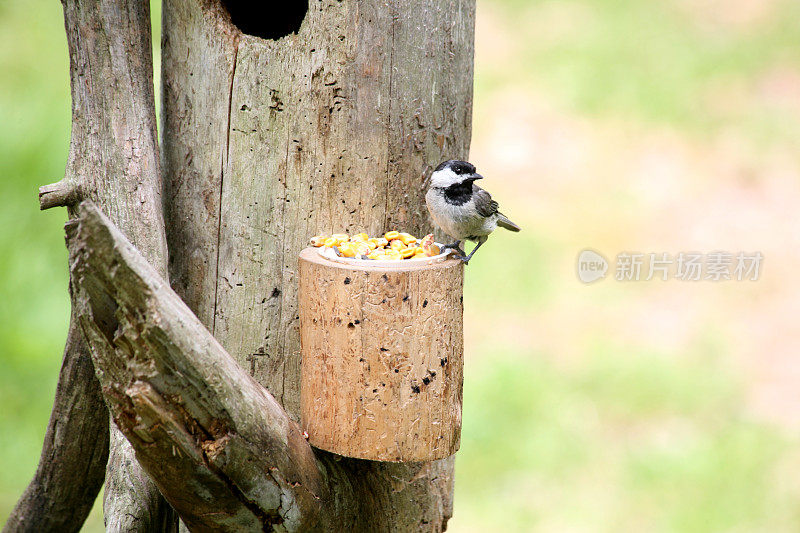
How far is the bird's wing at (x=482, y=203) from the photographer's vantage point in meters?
2.79

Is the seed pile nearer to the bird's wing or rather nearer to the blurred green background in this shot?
the bird's wing

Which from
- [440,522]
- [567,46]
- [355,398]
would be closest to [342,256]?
[355,398]

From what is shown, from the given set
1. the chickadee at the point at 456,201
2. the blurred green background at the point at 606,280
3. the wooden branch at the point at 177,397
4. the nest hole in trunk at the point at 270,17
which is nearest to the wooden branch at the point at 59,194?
the wooden branch at the point at 177,397

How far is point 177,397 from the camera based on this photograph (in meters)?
2.06

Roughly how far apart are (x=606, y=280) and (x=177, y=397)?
493cm

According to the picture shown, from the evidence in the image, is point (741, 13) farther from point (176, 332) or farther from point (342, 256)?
point (176, 332)

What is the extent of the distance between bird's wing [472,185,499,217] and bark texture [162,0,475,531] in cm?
16

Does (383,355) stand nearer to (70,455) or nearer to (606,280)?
(70,455)

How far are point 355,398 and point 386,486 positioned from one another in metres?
0.50

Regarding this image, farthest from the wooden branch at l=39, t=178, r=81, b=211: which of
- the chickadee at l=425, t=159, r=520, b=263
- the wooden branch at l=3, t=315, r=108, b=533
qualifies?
the chickadee at l=425, t=159, r=520, b=263

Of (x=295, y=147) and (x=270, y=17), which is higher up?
(x=270, y=17)

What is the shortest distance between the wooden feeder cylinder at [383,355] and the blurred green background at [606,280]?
262cm

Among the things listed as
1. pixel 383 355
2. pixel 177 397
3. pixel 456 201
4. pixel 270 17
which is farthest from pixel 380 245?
pixel 270 17

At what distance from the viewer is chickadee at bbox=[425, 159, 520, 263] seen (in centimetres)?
266
